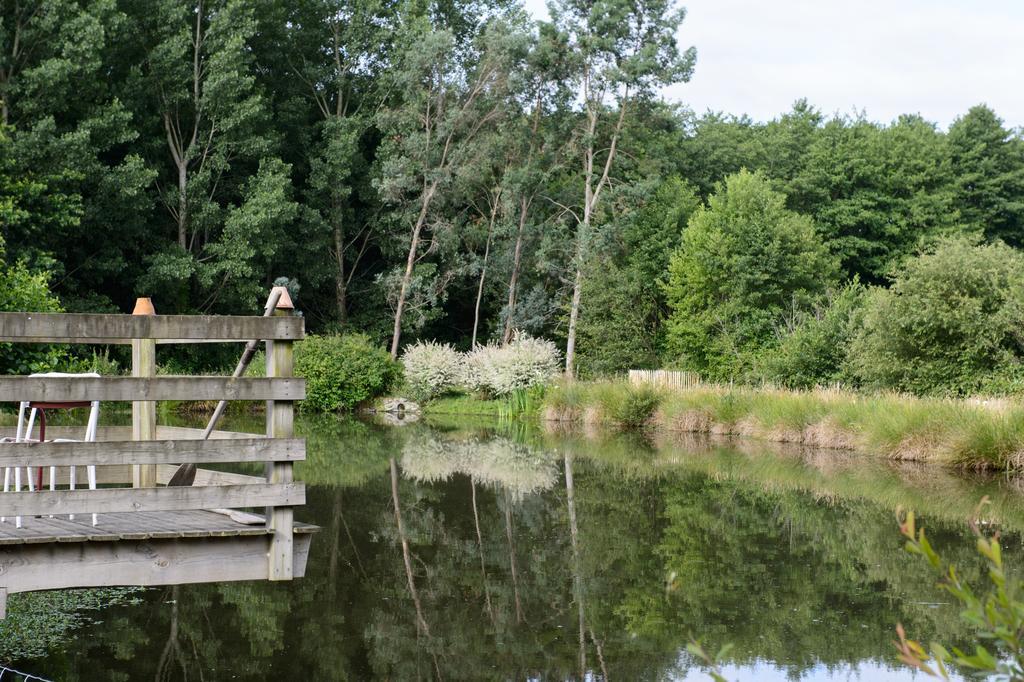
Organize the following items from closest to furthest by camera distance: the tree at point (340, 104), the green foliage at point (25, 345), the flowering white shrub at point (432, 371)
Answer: the green foliage at point (25, 345) → the flowering white shrub at point (432, 371) → the tree at point (340, 104)

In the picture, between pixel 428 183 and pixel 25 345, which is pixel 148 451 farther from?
pixel 428 183

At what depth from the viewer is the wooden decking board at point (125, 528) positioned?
552 cm

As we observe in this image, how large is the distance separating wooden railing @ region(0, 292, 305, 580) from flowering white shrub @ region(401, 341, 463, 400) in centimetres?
2781

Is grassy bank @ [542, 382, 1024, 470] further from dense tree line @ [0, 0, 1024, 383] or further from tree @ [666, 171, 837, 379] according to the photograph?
tree @ [666, 171, 837, 379]

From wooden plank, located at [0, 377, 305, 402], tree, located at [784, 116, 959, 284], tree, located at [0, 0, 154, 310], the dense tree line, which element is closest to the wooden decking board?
wooden plank, located at [0, 377, 305, 402]

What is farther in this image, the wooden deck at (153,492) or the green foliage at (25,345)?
the green foliage at (25,345)

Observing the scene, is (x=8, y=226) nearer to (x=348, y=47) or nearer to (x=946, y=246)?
(x=348, y=47)

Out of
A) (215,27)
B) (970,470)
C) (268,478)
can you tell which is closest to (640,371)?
(970,470)

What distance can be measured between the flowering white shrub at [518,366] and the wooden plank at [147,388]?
25595 mm

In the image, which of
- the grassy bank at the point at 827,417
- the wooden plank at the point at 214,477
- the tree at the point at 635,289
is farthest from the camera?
the tree at the point at 635,289

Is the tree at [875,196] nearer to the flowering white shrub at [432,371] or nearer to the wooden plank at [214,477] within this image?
the flowering white shrub at [432,371]

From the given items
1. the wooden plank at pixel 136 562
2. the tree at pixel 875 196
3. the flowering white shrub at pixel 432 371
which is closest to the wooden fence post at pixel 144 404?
the wooden plank at pixel 136 562

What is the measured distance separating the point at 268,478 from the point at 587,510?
7.91 meters

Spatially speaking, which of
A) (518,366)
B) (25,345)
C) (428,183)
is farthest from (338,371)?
(25,345)
